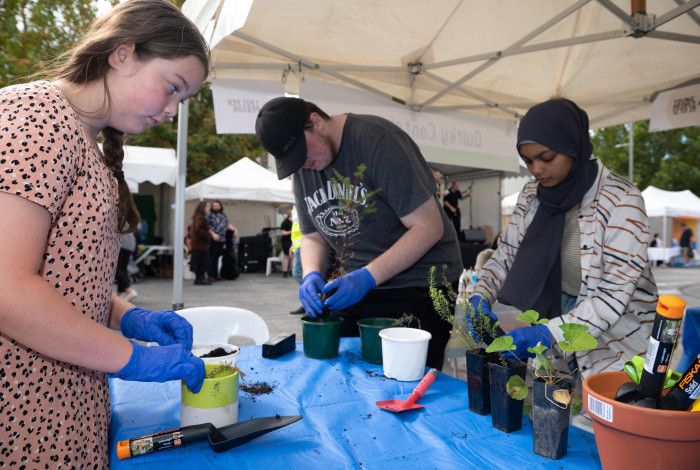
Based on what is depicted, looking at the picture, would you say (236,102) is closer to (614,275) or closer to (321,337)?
(321,337)

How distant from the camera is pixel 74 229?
0.89m

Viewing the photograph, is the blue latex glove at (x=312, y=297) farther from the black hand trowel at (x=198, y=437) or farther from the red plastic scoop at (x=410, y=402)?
the black hand trowel at (x=198, y=437)

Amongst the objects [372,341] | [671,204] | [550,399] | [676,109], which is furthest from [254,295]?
[671,204]

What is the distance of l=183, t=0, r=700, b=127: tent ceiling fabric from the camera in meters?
3.34

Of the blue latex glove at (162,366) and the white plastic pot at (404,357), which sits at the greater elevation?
the blue latex glove at (162,366)

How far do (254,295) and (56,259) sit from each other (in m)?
7.47

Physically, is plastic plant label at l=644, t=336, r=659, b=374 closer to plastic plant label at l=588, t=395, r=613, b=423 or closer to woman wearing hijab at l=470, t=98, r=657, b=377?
plastic plant label at l=588, t=395, r=613, b=423

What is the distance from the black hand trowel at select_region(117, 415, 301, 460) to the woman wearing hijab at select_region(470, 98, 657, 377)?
796 millimetres

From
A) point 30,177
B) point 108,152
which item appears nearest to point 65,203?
point 30,177

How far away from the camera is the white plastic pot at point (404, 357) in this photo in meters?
1.31

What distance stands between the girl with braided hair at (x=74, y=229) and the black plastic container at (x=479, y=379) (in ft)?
2.01

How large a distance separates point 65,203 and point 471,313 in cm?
91

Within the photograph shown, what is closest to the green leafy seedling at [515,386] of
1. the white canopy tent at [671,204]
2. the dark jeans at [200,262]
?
the dark jeans at [200,262]

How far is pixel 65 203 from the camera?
2.88 feet
